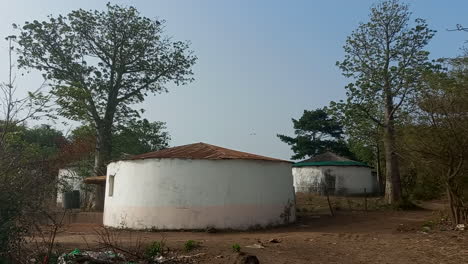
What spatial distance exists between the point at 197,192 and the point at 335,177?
67.1 ft

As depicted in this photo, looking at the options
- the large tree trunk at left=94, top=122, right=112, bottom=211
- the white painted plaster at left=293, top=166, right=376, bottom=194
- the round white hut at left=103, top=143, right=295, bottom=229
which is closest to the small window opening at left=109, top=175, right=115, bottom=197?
the round white hut at left=103, top=143, right=295, bottom=229

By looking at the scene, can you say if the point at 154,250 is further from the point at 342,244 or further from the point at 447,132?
the point at 447,132

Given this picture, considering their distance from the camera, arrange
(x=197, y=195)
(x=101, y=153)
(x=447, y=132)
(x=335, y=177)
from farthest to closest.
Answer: (x=335, y=177) < (x=101, y=153) < (x=197, y=195) < (x=447, y=132)

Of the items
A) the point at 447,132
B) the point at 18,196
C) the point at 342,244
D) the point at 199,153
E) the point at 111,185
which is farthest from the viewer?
the point at 111,185

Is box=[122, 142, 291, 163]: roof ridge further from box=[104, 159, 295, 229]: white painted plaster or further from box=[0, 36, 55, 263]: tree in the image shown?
box=[0, 36, 55, 263]: tree

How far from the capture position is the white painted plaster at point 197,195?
16562 mm

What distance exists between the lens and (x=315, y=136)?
45.5 metres

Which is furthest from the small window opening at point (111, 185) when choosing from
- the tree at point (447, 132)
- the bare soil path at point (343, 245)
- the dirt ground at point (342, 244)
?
the tree at point (447, 132)

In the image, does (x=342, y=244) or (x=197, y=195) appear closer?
(x=342, y=244)

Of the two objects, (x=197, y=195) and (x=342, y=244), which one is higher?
(x=197, y=195)

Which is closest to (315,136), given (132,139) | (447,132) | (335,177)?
(335,177)

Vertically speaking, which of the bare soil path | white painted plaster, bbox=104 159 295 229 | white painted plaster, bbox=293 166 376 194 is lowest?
the bare soil path

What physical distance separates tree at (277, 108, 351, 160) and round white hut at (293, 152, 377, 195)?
8.04 metres

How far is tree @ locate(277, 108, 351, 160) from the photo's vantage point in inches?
1750
